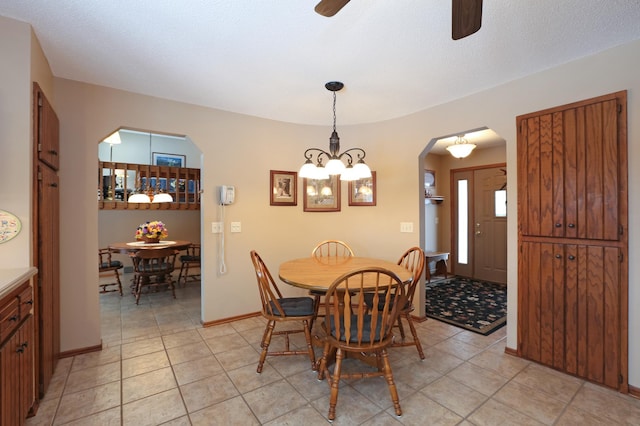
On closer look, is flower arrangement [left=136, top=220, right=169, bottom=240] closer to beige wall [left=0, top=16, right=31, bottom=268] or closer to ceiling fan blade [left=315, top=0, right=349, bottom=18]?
beige wall [left=0, top=16, right=31, bottom=268]

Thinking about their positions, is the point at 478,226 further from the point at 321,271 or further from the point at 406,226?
the point at 321,271

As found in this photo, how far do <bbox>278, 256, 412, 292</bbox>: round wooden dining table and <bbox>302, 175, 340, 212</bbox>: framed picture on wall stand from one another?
961 millimetres

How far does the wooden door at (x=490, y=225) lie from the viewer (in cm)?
494

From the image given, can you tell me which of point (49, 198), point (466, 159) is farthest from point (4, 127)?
point (466, 159)

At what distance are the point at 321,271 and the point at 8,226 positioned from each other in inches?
80.3

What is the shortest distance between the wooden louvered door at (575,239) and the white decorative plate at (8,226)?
3629 mm

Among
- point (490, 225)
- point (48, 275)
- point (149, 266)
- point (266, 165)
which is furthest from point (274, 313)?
point (490, 225)

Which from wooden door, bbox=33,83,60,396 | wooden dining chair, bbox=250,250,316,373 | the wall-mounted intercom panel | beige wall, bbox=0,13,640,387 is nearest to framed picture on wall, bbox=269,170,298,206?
beige wall, bbox=0,13,640,387

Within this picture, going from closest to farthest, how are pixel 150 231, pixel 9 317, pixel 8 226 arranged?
1. pixel 9 317
2. pixel 8 226
3. pixel 150 231

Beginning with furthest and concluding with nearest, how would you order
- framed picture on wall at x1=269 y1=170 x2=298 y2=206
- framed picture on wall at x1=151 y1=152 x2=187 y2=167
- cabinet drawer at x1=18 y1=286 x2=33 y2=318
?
framed picture on wall at x1=151 y1=152 x2=187 y2=167, framed picture on wall at x1=269 y1=170 x2=298 y2=206, cabinet drawer at x1=18 y1=286 x2=33 y2=318

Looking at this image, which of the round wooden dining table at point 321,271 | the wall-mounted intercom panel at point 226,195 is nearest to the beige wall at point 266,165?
the wall-mounted intercom panel at point 226,195

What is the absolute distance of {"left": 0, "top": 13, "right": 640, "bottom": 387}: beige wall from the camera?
2094mm

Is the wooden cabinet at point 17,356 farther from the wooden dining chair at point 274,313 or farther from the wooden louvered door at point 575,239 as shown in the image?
the wooden louvered door at point 575,239

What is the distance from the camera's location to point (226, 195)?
3213 millimetres
